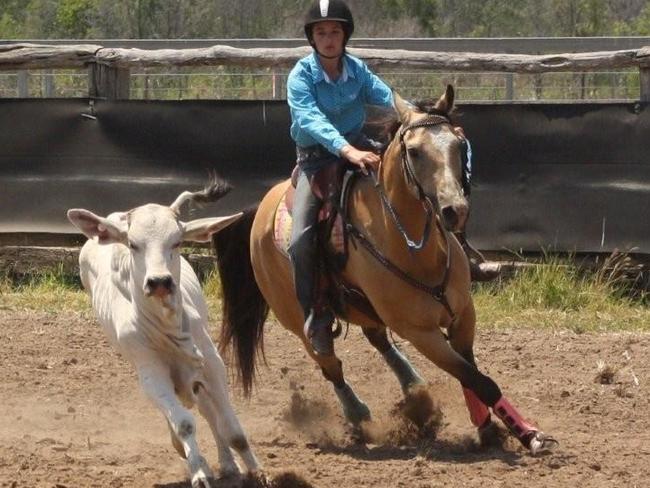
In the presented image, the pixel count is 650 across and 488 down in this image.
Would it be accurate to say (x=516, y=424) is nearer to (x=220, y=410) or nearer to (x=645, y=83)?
(x=220, y=410)

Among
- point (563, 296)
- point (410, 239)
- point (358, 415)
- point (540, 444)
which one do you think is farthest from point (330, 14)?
point (563, 296)

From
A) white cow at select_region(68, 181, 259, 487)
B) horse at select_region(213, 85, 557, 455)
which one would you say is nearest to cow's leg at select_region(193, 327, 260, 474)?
→ white cow at select_region(68, 181, 259, 487)

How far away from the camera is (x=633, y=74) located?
15.7m

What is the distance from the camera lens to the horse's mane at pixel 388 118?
6.41m

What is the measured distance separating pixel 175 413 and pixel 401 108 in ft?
6.05

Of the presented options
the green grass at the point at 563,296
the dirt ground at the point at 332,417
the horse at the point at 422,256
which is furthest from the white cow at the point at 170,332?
the green grass at the point at 563,296

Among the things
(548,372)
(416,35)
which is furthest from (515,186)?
(416,35)

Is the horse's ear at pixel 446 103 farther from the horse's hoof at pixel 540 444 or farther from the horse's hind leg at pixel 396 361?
the horse's hind leg at pixel 396 361

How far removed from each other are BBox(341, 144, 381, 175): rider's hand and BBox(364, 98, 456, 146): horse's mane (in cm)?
17

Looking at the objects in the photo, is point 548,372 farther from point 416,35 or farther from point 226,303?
point 416,35

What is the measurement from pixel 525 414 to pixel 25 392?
305 cm

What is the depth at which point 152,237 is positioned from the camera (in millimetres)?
5797

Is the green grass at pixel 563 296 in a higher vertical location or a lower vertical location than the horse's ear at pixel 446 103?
lower

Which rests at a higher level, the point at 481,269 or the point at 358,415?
the point at 481,269
